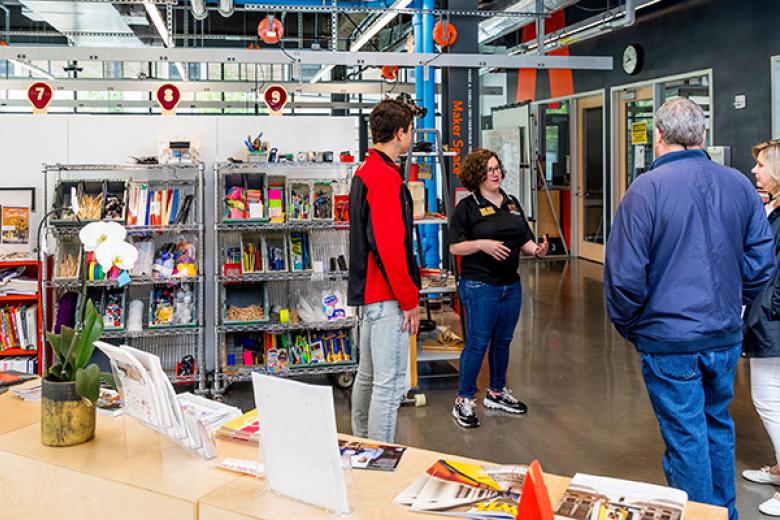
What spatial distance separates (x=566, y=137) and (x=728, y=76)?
4.69 m

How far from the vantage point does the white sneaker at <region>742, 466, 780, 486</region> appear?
3.84 meters

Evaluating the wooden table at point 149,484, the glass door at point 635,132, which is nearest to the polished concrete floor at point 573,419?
the wooden table at point 149,484

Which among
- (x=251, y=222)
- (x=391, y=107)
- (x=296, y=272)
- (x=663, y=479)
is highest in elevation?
(x=391, y=107)

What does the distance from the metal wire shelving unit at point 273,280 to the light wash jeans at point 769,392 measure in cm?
266

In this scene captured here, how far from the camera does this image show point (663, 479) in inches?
155

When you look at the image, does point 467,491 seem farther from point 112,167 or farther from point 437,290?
point 112,167

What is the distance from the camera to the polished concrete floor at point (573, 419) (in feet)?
13.8

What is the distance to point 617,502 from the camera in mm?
1873

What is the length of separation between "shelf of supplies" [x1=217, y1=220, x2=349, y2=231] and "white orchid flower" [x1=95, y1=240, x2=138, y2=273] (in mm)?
2969

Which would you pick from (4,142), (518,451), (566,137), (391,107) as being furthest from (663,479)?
(566,137)

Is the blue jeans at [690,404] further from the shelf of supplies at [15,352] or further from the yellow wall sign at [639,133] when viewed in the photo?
the yellow wall sign at [639,133]

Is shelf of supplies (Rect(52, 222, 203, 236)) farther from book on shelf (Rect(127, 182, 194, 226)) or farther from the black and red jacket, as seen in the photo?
the black and red jacket

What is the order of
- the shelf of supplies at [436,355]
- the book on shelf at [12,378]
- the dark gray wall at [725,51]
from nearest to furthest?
the book on shelf at [12,378], the shelf of supplies at [436,355], the dark gray wall at [725,51]

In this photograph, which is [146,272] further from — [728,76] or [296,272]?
[728,76]
